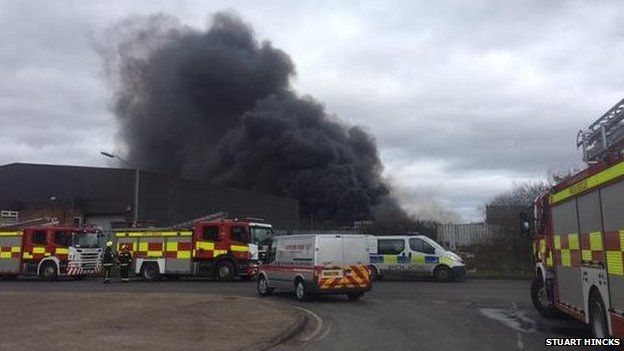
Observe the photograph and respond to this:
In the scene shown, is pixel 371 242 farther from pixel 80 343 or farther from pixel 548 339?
pixel 80 343

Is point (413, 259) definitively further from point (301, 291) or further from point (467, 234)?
point (467, 234)

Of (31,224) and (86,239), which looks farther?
(31,224)

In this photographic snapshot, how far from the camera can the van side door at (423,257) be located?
24641mm

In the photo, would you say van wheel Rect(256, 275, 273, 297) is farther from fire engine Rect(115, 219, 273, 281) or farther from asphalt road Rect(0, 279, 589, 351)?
fire engine Rect(115, 219, 273, 281)

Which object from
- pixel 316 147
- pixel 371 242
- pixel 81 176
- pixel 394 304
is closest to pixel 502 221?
pixel 371 242

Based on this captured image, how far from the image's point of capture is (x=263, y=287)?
1903cm

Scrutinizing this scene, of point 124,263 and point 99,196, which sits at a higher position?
point 99,196

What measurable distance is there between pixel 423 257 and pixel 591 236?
53.9 ft

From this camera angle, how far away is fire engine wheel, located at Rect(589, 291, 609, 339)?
822 cm

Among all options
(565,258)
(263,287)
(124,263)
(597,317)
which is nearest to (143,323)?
(263,287)

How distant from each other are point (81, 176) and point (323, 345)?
41238 millimetres

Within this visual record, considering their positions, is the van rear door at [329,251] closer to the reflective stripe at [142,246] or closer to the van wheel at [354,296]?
the van wheel at [354,296]

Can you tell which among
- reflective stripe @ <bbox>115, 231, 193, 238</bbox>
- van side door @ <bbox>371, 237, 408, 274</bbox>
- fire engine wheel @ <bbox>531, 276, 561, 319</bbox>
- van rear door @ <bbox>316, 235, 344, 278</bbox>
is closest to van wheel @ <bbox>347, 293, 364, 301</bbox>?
van rear door @ <bbox>316, 235, 344, 278</bbox>

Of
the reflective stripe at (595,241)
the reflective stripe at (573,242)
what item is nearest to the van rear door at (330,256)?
the reflective stripe at (573,242)
